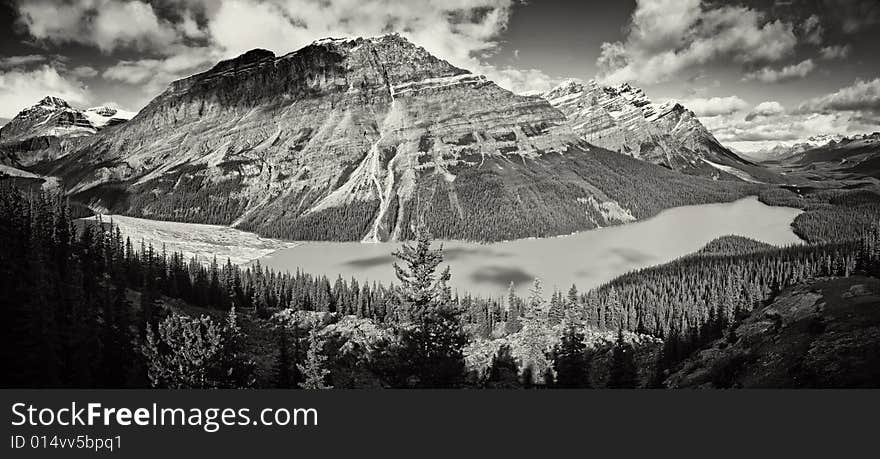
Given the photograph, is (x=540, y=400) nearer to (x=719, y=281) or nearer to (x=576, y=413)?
(x=576, y=413)

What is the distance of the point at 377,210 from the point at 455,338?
160749mm

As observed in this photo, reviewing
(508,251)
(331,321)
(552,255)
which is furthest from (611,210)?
(331,321)

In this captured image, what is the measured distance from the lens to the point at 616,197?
198 m

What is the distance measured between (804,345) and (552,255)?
323 ft

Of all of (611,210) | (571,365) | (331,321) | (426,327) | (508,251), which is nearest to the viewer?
(426,327)

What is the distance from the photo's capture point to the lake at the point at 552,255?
101062mm

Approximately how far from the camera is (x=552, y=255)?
407 feet

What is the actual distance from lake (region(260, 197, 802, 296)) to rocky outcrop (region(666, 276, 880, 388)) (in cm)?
5001

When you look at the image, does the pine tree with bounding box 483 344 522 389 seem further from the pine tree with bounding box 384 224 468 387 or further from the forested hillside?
the pine tree with bounding box 384 224 468 387

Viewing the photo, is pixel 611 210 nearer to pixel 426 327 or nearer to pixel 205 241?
pixel 205 241

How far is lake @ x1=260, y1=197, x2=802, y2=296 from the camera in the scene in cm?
10106

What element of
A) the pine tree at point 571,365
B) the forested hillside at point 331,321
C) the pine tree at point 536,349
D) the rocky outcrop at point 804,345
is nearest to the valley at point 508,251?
the forested hillside at point 331,321

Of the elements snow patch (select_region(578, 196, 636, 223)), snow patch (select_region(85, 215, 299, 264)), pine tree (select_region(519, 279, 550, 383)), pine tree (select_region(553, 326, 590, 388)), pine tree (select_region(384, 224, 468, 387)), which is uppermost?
snow patch (select_region(578, 196, 636, 223))

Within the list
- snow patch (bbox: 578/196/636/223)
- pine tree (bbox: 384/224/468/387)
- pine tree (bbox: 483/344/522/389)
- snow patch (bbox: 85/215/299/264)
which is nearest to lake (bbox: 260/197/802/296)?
snow patch (bbox: 578/196/636/223)
